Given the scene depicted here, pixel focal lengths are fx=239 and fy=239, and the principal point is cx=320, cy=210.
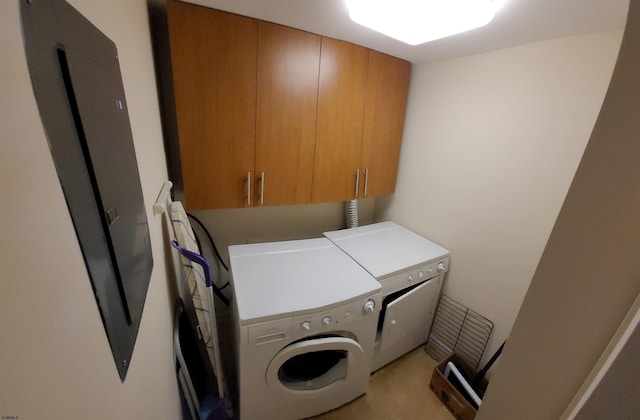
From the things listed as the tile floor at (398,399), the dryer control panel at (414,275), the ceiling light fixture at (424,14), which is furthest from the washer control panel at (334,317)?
the ceiling light fixture at (424,14)

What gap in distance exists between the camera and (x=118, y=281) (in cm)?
43

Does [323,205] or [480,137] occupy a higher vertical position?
[480,137]

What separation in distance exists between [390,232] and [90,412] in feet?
5.94

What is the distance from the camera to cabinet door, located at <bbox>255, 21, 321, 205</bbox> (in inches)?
48.6

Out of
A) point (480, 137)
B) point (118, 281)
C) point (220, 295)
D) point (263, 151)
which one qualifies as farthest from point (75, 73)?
point (480, 137)

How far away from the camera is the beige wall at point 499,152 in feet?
3.64

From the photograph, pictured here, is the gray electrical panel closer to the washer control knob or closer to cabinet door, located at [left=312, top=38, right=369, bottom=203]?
the washer control knob

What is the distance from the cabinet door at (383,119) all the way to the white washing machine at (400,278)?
1.34ft

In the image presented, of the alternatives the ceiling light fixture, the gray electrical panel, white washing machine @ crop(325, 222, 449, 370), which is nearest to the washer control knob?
white washing machine @ crop(325, 222, 449, 370)

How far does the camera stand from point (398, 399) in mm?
1522

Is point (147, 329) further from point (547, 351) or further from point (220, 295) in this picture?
point (220, 295)

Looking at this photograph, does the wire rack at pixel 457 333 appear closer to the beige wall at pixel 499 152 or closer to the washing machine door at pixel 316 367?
the beige wall at pixel 499 152

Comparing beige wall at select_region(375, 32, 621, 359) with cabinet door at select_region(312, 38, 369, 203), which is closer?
beige wall at select_region(375, 32, 621, 359)

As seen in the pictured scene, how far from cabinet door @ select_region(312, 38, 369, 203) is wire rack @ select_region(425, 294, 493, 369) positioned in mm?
1113
